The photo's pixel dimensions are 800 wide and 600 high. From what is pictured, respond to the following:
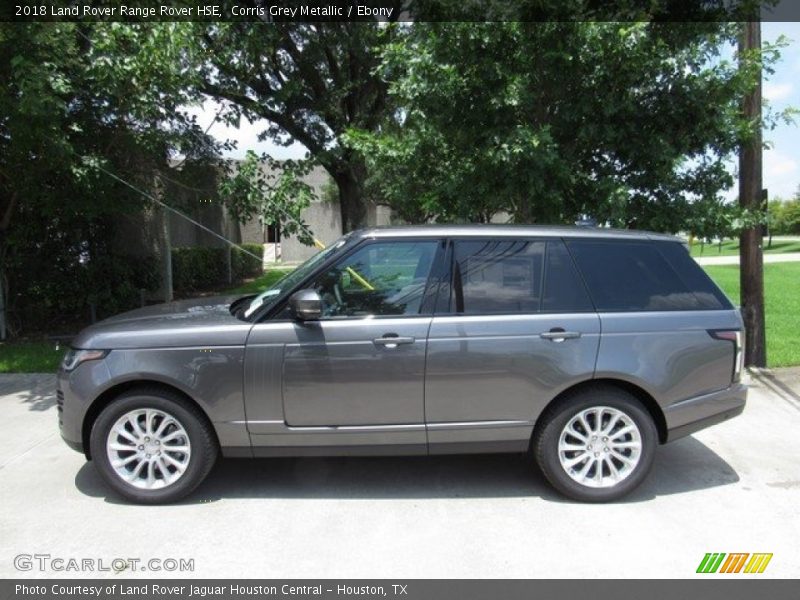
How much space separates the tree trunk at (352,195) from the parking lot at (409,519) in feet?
28.0

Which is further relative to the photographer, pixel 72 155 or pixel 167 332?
pixel 72 155

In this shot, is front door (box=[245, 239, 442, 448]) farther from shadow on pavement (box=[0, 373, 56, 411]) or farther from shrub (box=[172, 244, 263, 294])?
shrub (box=[172, 244, 263, 294])

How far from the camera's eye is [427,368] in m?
4.02

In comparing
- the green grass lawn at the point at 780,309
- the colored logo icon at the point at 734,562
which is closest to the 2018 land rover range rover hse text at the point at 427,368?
the colored logo icon at the point at 734,562

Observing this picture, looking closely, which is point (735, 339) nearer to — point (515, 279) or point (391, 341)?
point (515, 279)

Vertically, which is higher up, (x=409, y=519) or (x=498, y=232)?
(x=498, y=232)

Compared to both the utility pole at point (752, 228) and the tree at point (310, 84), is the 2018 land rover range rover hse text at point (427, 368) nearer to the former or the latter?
the utility pole at point (752, 228)

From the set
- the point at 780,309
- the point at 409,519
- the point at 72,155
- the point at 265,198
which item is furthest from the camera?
the point at 780,309

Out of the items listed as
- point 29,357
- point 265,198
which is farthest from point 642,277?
point 29,357

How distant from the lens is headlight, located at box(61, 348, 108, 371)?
406 centimetres

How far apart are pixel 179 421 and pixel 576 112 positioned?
4.78 m

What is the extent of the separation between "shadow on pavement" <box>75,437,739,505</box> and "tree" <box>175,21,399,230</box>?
6.47 m

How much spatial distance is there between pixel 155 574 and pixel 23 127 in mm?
5815

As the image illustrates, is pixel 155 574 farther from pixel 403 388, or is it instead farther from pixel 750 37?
pixel 750 37
